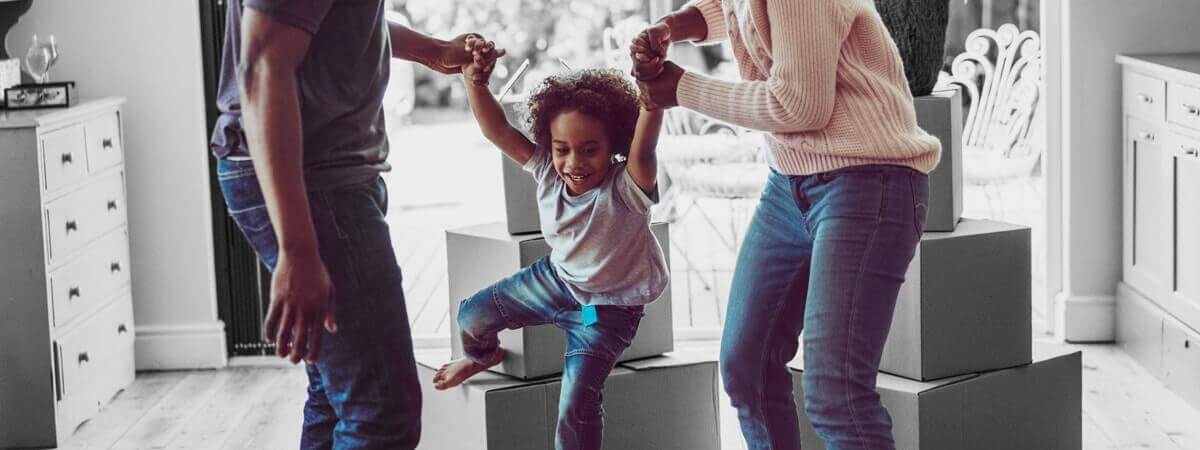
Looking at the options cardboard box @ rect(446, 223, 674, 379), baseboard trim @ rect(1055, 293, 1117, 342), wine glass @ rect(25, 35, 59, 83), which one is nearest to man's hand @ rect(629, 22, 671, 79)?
cardboard box @ rect(446, 223, 674, 379)

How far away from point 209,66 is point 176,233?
50 cm

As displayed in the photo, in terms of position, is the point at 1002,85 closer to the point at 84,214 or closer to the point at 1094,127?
the point at 1094,127

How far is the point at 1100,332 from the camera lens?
13.8 ft

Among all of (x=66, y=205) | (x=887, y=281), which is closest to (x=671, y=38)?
(x=887, y=281)

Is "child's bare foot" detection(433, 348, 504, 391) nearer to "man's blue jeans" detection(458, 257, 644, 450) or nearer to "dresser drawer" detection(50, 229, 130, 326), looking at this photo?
"man's blue jeans" detection(458, 257, 644, 450)

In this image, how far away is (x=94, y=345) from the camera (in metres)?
3.75

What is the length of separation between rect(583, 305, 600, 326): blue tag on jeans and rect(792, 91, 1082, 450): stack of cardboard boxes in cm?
52

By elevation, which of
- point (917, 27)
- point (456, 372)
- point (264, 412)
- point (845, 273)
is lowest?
point (264, 412)

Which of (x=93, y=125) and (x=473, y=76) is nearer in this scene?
(x=473, y=76)

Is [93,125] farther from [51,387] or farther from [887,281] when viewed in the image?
[887,281]

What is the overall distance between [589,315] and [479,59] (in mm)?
487

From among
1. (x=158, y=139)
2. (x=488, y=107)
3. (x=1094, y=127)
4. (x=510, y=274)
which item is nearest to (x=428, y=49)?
(x=488, y=107)

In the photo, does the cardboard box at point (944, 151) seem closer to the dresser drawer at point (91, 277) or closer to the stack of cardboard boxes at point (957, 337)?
the stack of cardboard boxes at point (957, 337)

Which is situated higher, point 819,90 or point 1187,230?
point 819,90
